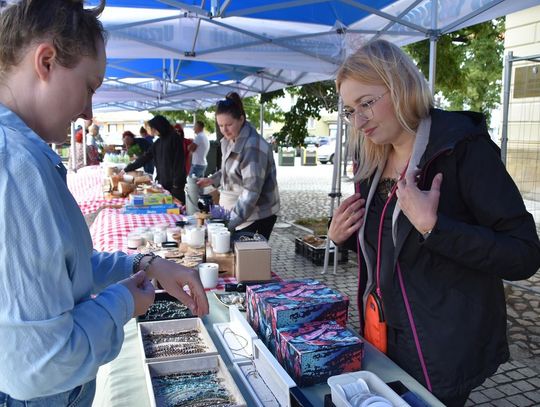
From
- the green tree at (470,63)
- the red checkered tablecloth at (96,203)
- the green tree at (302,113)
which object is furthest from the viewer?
the green tree at (302,113)

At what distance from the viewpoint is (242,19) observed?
525 centimetres

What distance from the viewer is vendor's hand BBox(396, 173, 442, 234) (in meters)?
1.27

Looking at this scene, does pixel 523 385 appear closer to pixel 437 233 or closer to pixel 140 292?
pixel 437 233

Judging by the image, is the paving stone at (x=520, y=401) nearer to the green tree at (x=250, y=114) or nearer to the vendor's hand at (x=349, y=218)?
the vendor's hand at (x=349, y=218)

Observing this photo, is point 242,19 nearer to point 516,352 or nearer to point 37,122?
point 516,352

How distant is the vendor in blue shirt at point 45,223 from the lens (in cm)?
68

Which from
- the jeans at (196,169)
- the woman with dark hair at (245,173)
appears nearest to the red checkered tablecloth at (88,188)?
the woman with dark hair at (245,173)

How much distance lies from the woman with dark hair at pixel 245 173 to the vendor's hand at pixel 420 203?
80.2 inches

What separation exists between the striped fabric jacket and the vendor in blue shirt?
2417mm

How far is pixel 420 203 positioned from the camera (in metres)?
1.27

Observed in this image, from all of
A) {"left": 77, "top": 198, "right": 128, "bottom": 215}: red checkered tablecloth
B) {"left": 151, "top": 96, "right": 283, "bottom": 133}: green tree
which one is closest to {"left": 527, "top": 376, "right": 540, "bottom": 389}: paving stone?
{"left": 77, "top": 198, "right": 128, "bottom": 215}: red checkered tablecloth

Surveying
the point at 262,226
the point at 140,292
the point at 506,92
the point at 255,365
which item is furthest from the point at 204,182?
the point at 140,292

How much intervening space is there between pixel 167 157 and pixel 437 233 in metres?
5.77

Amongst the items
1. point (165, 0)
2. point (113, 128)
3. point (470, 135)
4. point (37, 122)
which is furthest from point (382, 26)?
point (113, 128)
